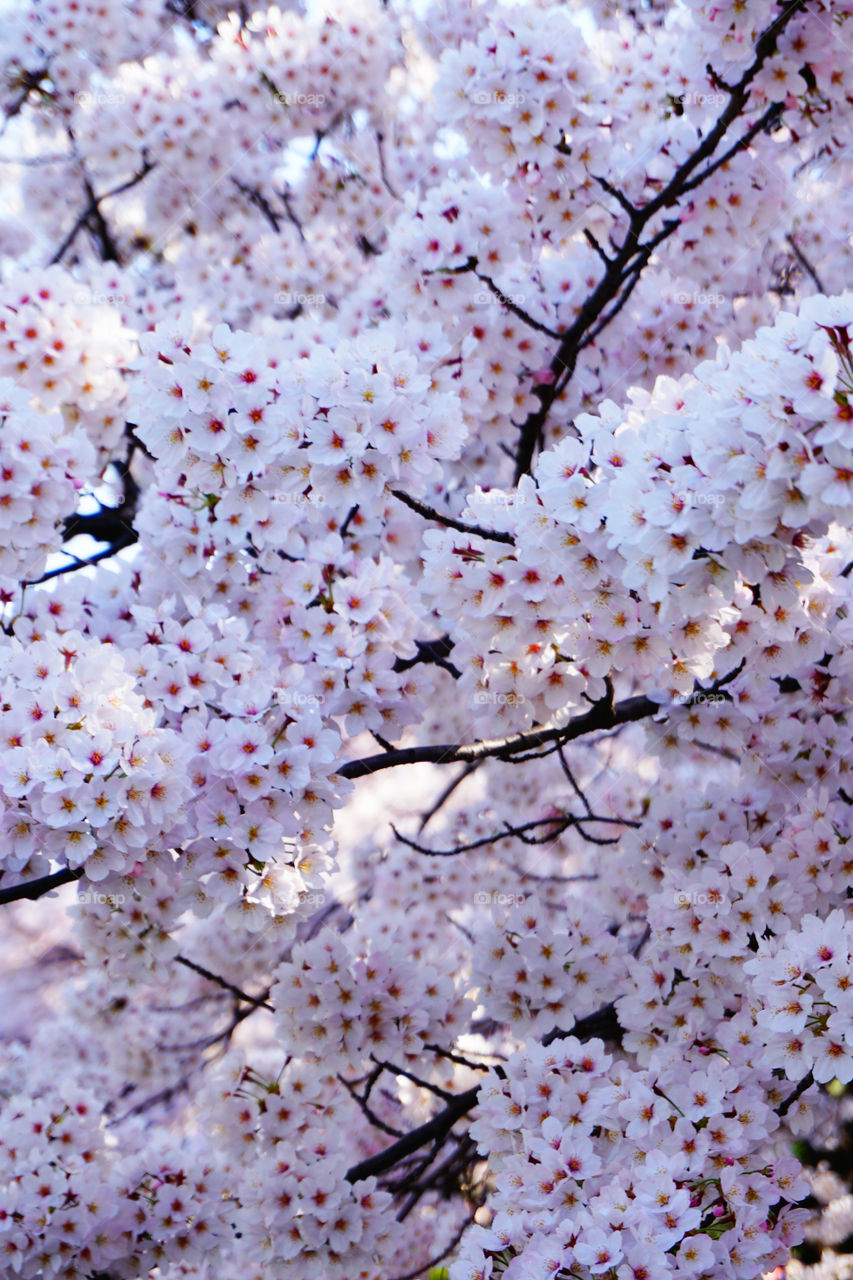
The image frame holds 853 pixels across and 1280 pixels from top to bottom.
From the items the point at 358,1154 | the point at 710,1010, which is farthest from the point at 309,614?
the point at 358,1154

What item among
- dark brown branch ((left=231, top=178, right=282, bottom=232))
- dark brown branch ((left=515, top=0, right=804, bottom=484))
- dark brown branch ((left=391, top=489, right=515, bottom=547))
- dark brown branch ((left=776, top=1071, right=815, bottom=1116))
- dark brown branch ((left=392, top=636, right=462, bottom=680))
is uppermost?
dark brown branch ((left=231, top=178, right=282, bottom=232))

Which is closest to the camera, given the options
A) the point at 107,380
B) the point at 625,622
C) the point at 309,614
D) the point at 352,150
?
the point at 625,622

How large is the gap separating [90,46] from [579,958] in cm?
543

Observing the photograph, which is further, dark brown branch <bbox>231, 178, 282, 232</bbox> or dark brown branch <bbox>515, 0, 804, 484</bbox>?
dark brown branch <bbox>231, 178, 282, 232</bbox>

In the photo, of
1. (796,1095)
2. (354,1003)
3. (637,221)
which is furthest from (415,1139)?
(637,221)

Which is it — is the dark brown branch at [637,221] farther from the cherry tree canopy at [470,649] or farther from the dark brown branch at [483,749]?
the dark brown branch at [483,749]

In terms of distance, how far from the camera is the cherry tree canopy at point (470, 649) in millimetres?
2152

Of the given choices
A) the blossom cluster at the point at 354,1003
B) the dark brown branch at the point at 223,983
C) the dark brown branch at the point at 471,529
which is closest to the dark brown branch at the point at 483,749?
the dark brown branch at the point at 471,529

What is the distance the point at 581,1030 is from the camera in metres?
3.29

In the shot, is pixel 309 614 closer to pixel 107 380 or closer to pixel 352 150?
pixel 107 380

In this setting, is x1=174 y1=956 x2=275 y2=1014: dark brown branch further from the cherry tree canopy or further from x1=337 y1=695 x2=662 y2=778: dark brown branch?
x1=337 y1=695 x2=662 y2=778: dark brown branch

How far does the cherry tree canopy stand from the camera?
215cm

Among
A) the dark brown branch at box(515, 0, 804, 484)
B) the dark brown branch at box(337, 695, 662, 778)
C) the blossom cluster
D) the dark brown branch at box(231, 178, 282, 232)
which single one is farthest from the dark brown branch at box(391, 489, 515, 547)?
the dark brown branch at box(231, 178, 282, 232)

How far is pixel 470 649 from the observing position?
259 cm
